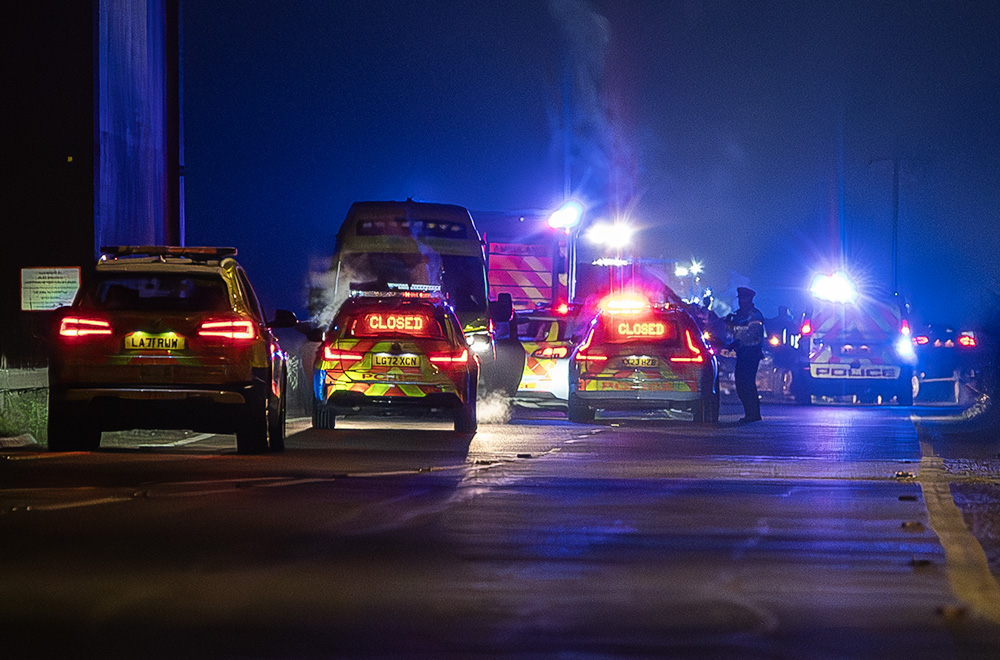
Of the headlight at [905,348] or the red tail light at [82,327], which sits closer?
the red tail light at [82,327]

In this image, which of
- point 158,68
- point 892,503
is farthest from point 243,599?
point 158,68

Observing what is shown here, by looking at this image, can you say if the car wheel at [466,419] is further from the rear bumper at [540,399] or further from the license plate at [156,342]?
the license plate at [156,342]

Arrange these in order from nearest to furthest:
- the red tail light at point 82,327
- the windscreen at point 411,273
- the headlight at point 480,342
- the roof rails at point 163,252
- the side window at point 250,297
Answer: the red tail light at point 82,327
the roof rails at point 163,252
the side window at point 250,297
the headlight at point 480,342
the windscreen at point 411,273

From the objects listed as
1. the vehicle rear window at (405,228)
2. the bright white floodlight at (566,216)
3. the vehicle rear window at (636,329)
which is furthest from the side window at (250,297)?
the bright white floodlight at (566,216)

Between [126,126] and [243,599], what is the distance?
19.2m

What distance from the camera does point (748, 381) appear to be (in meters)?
25.6

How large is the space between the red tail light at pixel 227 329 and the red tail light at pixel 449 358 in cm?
420

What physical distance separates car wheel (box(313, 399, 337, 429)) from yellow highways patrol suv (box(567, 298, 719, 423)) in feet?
12.8

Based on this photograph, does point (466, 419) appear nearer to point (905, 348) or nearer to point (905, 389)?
point (905, 348)

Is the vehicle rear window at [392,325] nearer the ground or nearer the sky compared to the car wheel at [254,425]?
nearer the sky

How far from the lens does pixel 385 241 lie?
1108 inches

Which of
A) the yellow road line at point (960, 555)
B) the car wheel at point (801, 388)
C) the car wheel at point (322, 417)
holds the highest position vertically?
the yellow road line at point (960, 555)

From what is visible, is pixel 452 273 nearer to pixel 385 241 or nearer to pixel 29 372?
pixel 385 241

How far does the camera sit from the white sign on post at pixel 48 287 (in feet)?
69.8
